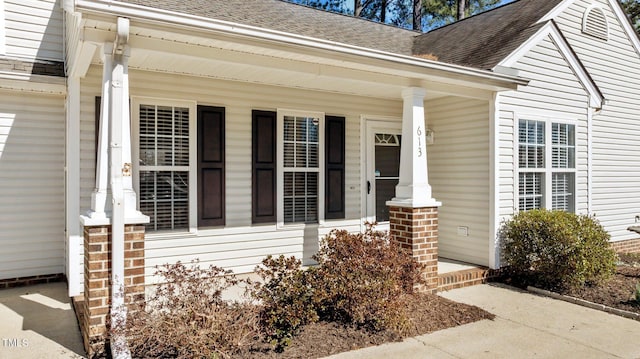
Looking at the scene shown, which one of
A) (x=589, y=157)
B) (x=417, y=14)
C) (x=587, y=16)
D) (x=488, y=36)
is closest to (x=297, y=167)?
(x=488, y=36)

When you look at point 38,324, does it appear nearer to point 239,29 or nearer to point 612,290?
point 239,29

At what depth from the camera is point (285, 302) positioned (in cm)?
387

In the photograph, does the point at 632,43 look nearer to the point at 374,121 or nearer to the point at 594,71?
the point at 594,71

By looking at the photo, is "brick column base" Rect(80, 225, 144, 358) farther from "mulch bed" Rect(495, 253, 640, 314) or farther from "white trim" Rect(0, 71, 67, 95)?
"mulch bed" Rect(495, 253, 640, 314)

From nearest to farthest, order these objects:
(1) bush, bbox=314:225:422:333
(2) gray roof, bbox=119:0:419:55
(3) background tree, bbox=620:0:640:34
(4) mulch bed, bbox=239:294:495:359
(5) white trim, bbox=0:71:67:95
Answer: (4) mulch bed, bbox=239:294:495:359
(1) bush, bbox=314:225:422:333
(5) white trim, bbox=0:71:67:95
(2) gray roof, bbox=119:0:419:55
(3) background tree, bbox=620:0:640:34

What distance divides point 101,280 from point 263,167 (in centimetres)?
297

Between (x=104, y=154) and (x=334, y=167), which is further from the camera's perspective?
(x=334, y=167)

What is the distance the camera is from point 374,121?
6988 millimetres

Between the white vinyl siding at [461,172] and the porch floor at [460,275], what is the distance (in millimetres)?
210

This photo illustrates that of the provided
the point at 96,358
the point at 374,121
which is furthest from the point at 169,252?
the point at 374,121

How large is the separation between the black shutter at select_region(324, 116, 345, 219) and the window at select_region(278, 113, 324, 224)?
108mm

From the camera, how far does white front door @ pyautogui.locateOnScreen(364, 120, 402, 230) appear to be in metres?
6.96

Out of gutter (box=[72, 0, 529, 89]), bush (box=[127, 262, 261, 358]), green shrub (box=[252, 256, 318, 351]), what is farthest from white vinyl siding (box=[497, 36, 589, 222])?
bush (box=[127, 262, 261, 358])

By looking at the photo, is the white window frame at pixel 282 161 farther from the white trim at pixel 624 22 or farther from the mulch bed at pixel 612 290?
the white trim at pixel 624 22
